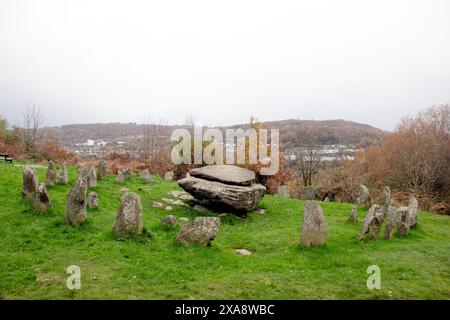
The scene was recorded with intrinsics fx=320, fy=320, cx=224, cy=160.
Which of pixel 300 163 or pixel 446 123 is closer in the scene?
pixel 446 123

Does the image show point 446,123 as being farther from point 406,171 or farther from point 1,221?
point 1,221

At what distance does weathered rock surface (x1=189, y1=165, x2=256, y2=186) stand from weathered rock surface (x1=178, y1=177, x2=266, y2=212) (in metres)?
0.29

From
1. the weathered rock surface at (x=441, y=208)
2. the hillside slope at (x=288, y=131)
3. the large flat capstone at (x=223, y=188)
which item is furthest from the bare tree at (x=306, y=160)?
the large flat capstone at (x=223, y=188)

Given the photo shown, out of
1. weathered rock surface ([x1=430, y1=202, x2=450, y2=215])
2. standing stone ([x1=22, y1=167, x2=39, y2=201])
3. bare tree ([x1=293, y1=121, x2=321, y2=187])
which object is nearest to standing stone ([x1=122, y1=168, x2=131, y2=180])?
standing stone ([x1=22, y1=167, x2=39, y2=201])

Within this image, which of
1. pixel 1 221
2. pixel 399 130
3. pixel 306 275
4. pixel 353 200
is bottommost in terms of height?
pixel 353 200

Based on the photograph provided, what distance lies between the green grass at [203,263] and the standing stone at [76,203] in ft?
1.25

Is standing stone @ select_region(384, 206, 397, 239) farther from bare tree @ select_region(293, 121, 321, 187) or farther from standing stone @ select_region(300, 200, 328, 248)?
bare tree @ select_region(293, 121, 321, 187)

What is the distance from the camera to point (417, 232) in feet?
53.7

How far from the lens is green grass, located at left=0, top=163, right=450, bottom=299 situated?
868 cm

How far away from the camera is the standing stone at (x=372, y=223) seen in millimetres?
13789

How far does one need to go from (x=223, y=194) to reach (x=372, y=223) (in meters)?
8.20

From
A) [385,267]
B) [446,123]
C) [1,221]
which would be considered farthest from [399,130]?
[1,221]

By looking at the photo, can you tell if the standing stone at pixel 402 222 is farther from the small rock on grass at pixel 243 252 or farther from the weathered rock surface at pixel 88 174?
the weathered rock surface at pixel 88 174
